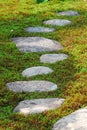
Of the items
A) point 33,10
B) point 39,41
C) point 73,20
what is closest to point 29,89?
point 39,41

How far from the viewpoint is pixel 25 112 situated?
5.23m

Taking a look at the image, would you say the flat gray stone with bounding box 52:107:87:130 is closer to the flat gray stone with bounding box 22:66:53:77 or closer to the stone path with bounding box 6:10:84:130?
the stone path with bounding box 6:10:84:130

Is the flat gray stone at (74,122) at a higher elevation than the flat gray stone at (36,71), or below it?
higher

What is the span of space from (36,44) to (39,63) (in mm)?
1102

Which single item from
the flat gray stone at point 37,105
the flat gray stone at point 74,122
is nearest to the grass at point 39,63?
the flat gray stone at point 37,105

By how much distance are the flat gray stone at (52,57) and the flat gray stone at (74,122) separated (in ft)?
8.64

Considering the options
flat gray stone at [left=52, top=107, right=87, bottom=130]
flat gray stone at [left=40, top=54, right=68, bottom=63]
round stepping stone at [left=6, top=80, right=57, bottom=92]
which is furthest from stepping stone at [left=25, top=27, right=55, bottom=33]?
flat gray stone at [left=52, top=107, right=87, bottom=130]

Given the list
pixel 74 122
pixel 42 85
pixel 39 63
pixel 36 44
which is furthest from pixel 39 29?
pixel 74 122

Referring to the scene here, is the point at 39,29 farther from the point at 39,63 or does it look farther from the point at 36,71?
the point at 36,71

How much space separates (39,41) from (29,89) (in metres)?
2.62

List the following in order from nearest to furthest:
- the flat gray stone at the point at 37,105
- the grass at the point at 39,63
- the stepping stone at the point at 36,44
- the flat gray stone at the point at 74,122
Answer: the flat gray stone at the point at 74,122, the grass at the point at 39,63, the flat gray stone at the point at 37,105, the stepping stone at the point at 36,44

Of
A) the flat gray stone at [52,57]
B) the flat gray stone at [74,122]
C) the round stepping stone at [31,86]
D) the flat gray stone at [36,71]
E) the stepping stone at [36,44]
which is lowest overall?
the stepping stone at [36,44]

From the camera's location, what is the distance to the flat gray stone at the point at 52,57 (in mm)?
7359

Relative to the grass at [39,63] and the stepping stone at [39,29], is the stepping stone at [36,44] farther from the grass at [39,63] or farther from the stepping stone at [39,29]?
the stepping stone at [39,29]
